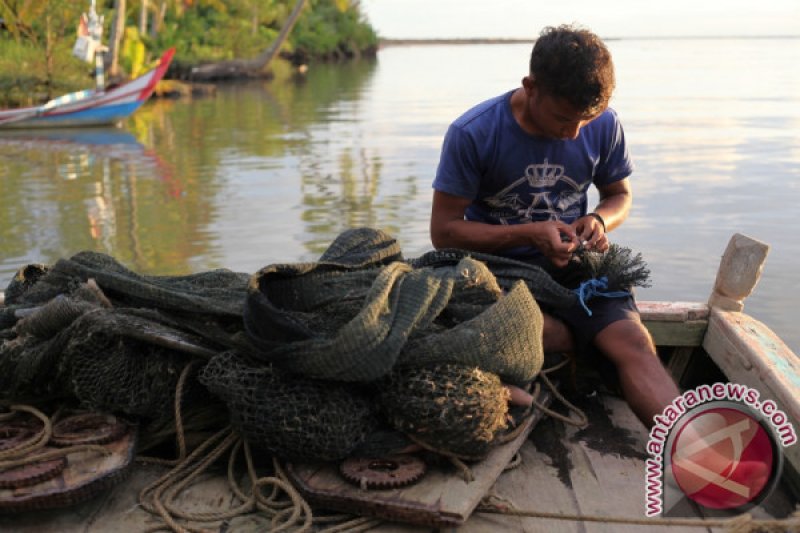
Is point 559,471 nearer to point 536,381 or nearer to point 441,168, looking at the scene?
point 536,381

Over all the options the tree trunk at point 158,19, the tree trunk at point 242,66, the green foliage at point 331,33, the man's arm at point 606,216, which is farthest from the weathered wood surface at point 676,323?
the green foliage at point 331,33

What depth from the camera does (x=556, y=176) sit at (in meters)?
3.15

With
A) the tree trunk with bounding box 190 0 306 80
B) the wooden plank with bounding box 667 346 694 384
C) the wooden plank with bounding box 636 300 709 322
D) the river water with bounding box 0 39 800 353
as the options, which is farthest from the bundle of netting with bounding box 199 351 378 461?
the tree trunk with bounding box 190 0 306 80

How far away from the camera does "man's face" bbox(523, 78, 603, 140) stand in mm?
2867

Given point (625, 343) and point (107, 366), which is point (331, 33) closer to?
point (625, 343)

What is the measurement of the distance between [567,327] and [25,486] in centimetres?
175

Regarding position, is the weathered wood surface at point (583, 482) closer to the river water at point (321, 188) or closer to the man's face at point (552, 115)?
the man's face at point (552, 115)

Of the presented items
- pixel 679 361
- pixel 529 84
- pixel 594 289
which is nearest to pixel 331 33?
pixel 679 361

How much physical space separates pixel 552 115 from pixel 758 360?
1033 millimetres

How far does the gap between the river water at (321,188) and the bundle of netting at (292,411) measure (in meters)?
4.59

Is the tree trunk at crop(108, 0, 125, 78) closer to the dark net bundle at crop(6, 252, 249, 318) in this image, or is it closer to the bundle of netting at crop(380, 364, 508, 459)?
the dark net bundle at crop(6, 252, 249, 318)

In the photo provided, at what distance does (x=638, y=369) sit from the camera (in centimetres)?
282

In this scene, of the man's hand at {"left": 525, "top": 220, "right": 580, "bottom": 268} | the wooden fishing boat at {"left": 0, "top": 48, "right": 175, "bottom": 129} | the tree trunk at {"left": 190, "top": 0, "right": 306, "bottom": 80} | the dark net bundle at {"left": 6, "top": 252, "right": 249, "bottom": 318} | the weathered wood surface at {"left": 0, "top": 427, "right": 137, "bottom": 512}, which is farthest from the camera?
the tree trunk at {"left": 190, "top": 0, "right": 306, "bottom": 80}

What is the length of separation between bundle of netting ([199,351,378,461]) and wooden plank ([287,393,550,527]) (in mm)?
59
